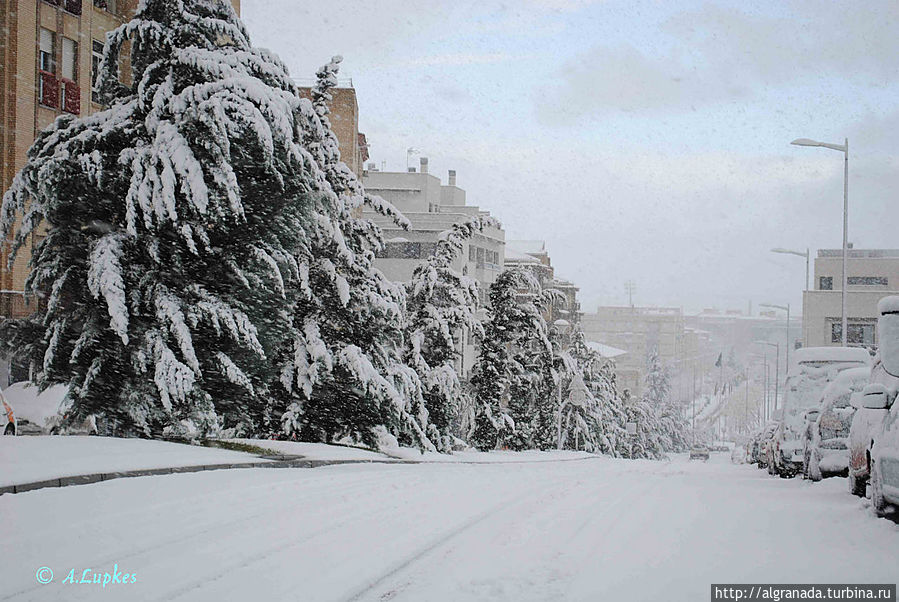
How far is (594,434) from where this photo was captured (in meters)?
61.8

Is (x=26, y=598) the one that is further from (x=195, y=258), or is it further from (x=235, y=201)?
(x=195, y=258)

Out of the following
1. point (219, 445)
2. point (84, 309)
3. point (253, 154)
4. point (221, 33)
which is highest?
point (221, 33)

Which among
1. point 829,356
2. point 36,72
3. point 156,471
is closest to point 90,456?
point 156,471

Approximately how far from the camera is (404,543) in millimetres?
7996

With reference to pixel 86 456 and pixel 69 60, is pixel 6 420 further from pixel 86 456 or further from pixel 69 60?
pixel 69 60

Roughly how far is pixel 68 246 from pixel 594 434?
4710 cm

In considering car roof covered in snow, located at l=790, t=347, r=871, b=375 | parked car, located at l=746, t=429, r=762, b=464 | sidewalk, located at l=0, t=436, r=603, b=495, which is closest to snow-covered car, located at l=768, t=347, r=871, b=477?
car roof covered in snow, located at l=790, t=347, r=871, b=375

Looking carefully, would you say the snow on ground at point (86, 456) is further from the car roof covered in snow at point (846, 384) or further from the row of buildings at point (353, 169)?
the car roof covered in snow at point (846, 384)

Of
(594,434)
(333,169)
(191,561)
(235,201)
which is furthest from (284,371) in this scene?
(594,434)

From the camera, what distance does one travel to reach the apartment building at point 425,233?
7281 cm

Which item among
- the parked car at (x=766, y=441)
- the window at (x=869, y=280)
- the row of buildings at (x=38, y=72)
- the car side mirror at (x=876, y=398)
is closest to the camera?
the car side mirror at (x=876, y=398)

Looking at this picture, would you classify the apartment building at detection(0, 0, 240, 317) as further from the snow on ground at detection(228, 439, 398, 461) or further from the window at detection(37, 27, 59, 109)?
the snow on ground at detection(228, 439, 398, 461)

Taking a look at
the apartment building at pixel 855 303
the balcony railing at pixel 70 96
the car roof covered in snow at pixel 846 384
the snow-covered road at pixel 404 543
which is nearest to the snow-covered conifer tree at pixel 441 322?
the balcony railing at pixel 70 96

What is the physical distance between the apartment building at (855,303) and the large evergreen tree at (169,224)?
61.9m
